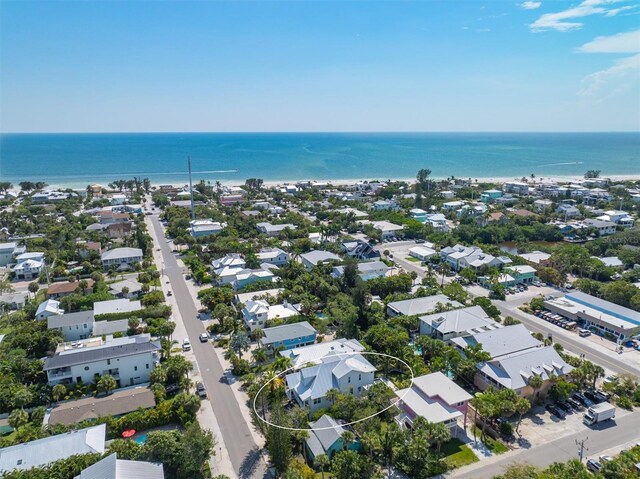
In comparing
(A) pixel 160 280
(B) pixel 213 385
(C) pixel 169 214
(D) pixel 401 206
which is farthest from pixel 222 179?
(B) pixel 213 385

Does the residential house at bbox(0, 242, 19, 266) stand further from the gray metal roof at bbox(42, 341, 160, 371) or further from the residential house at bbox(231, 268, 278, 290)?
the gray metal roof at bbox(42, 341, 160, 371)

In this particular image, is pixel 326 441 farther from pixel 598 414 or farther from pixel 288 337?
pixel 598 414

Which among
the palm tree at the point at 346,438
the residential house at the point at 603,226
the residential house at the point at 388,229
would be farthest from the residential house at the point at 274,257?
the residential house at the point at 603,226

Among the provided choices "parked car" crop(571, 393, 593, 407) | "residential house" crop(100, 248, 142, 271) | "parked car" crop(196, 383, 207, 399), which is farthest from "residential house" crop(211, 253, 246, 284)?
"parked car" crop(571, 393, 593, 407)

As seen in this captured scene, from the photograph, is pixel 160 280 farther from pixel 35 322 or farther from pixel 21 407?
pixel 21 407

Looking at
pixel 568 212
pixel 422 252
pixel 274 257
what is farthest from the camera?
pixel 568 212

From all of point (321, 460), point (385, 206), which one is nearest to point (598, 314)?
point (321, 460)
